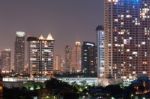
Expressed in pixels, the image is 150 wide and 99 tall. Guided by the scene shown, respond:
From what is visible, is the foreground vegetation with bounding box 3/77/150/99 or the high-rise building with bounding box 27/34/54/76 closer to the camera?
the foreground vegetation with bounding box 3/77/150/99

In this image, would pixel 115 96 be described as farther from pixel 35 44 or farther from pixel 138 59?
pixel 35 44

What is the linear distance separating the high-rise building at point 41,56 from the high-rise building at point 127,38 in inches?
1338

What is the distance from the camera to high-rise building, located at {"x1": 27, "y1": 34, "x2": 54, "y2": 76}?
180250 mm

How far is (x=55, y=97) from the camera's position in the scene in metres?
91.8

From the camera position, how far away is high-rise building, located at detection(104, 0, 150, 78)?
147 m

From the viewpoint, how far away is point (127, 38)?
495ft

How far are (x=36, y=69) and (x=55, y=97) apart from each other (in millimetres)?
87690

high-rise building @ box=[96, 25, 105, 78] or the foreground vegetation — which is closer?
the foreground vegetation

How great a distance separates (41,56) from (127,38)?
40.8 m

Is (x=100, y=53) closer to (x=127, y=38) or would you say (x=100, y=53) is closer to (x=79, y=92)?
(x=127, y=38)

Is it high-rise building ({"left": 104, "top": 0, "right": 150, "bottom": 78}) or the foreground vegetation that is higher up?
high-rise building ({"left": 104, "top": 0, "right": 150, "bottom": 78})

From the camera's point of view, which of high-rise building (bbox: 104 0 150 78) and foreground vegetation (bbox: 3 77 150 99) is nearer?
foreground vegetation (bbox: 3 77 150 99)

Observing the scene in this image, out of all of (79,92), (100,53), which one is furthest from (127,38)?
(79,92)

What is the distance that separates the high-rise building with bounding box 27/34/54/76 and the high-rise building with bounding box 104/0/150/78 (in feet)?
111
